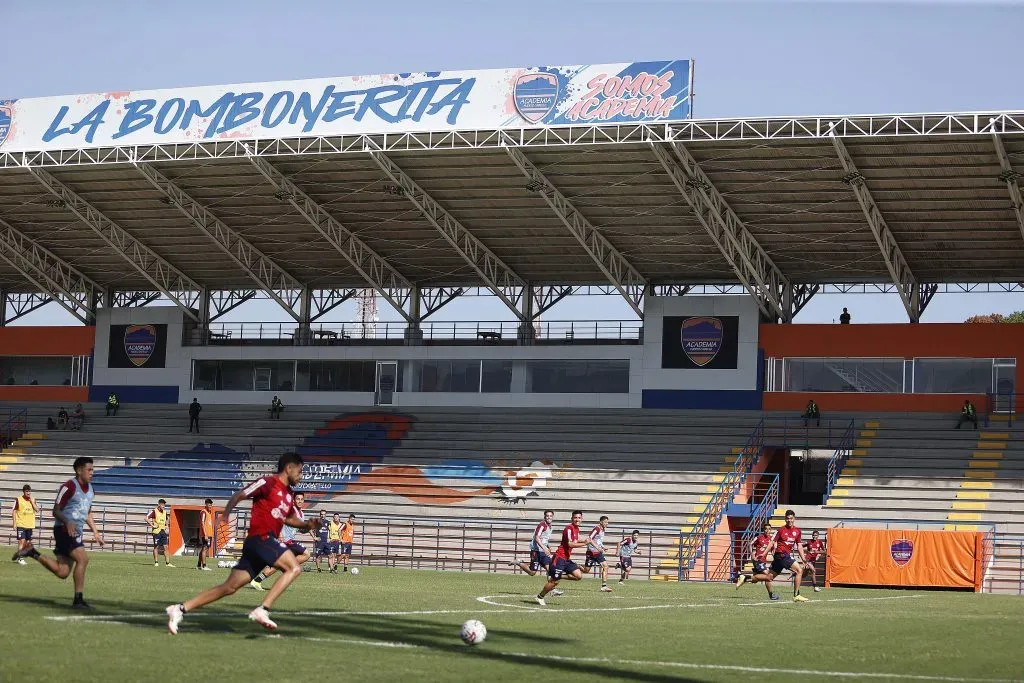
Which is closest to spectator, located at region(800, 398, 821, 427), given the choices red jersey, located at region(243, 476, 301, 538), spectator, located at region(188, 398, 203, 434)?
spectator, located at region(188, 398, 203, 434)

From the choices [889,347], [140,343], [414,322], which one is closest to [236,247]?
[414,322]

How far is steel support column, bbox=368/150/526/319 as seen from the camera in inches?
1752

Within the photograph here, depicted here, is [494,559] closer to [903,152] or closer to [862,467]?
[862,467]

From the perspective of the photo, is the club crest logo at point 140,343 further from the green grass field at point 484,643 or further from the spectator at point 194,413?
the green grass field at point 484,643

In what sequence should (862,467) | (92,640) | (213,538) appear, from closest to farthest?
(92,640) < (213,538) < (862,467)

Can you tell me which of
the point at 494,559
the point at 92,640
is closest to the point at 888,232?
the point at 494,559

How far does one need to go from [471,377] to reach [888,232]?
1720cm

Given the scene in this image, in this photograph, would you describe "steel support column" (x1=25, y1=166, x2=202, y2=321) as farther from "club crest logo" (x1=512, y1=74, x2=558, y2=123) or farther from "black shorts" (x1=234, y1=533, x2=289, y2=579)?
"black shorts" (x1=234, y1=533, x2=289, y2=579)

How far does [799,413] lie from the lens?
48.8 m

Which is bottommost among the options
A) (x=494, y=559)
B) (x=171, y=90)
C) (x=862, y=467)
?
(x=494, y=559)

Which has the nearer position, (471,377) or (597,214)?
(597,214)

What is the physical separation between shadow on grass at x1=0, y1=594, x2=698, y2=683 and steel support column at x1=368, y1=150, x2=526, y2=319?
1093 inches

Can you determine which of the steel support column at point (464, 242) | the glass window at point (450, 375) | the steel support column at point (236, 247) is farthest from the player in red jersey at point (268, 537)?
the glass window at point (450, 375)

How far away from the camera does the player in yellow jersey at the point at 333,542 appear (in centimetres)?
3372
